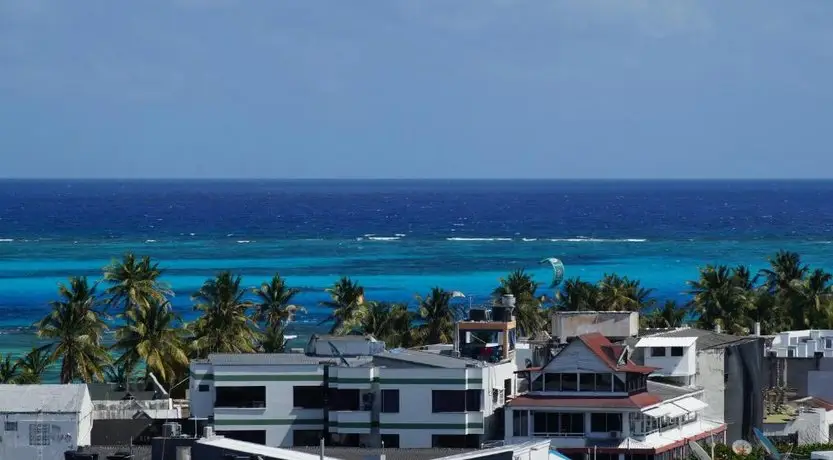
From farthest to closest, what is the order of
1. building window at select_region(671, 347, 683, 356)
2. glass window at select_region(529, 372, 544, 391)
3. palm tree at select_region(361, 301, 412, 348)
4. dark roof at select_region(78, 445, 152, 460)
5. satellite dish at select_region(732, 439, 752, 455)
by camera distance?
palm tree at select_region(361, 301, 412, 348) < building window at select_region(671, 347, 683, 356) < glass window at select_region(529, 372, 544, 391) < satellite dish at select_region(732, 439, 752, 455) < dark roof at select_region(78, 445, 152, 460)

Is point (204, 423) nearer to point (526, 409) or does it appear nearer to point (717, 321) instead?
point (526, 409)

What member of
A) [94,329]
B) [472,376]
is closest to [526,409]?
[472,376]

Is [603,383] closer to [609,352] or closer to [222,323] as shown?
[609,352]

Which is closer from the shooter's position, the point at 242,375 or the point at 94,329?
the point at 242,375

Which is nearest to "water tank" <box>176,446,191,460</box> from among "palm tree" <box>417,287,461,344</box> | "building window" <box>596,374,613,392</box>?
"building window" <box>596,374,613,392</box>

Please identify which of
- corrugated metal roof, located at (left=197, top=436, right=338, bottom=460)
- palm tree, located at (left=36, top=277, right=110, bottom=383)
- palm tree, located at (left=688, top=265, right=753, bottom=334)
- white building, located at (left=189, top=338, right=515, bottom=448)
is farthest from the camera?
palm tree, located at (left=688, top=265, right=753, bottom=334)

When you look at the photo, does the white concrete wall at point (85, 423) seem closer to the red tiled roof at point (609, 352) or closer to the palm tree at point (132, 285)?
the red tiled roof at point (609, 352)

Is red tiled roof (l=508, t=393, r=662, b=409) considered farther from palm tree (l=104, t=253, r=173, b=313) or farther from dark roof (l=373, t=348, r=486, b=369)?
palm tree (l=104, t=253, r=173, b=313)
